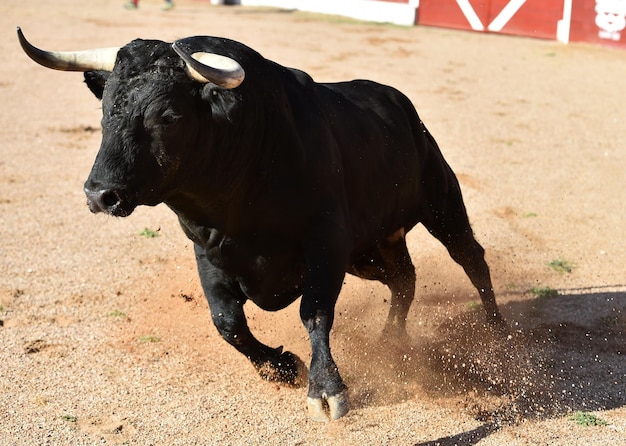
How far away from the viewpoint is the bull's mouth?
377 cm

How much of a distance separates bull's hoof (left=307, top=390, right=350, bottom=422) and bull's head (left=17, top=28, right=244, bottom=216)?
3.36 feet

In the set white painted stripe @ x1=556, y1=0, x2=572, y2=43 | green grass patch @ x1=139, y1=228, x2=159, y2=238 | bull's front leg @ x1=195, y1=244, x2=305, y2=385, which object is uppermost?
bull's front leg @ x1=195, y1=244, x2=305, y2=385

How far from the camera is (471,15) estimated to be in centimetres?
1597

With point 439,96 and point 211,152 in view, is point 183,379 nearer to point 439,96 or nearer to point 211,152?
point 211,152

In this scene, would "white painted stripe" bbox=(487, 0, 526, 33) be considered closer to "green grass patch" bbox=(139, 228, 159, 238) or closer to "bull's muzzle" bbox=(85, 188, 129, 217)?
"green grass patch" bbox=(139, 228, 159, 238)

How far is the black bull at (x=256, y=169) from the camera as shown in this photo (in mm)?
3959

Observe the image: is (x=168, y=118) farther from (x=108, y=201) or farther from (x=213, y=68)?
(x=108, y=201)

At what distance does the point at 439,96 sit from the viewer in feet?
39.1

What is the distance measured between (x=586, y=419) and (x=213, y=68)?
2.29 m

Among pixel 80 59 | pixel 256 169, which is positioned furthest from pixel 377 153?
pixel 80 59

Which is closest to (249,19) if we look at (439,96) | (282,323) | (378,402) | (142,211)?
(439,96)

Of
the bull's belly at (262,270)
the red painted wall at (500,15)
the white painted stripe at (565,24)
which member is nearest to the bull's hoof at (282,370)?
the bull's belly at (262,270)

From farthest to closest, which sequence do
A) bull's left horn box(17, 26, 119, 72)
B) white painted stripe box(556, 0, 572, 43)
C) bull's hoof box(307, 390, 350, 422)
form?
white painted stripe box(556, 0, 572, 43), bull's left horn box(17, 26, 119, 72), bull's hoof box(307, 390, 350, 422)

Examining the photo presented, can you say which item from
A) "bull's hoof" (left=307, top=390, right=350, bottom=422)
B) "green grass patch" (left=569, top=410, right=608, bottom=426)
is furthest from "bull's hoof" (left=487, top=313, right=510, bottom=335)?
"bull's hoof" (left=307, top=390, right=350, bottom=422)
